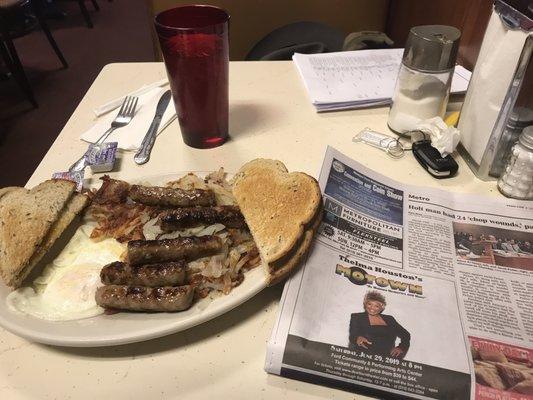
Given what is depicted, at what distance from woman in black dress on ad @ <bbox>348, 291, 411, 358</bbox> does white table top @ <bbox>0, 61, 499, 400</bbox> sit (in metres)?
Answer: 0.08

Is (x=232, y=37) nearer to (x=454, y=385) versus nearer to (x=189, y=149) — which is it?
(x=189, y=149)

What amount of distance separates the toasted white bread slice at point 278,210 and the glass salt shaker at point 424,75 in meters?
0.46

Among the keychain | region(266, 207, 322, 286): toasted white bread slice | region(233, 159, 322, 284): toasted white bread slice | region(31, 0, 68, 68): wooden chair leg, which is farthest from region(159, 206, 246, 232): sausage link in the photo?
region(31, 0, 68, 68): wooden chair leg

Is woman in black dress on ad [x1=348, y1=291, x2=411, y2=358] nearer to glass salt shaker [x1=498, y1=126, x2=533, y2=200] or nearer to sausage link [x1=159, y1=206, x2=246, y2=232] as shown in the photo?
sausage link [x1=159, y1=206, x2=246, y2=232]

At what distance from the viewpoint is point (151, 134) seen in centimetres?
121

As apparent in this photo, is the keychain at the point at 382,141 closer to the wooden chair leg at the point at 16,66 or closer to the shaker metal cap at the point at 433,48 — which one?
the shaker metal cap at the point at 433,48

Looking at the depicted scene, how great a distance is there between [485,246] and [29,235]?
93 centimetres

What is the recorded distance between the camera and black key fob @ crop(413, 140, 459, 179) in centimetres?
104

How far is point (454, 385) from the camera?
61cm

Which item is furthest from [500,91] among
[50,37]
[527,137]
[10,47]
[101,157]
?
[50,37]

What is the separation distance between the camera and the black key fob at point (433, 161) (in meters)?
1.04

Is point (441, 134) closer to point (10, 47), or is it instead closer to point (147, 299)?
point (147, 299)

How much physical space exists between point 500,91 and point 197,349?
0.87 metres

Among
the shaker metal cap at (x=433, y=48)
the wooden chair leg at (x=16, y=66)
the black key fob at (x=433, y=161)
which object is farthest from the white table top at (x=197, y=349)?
the wooden chair leg at (x=16, y=66)
